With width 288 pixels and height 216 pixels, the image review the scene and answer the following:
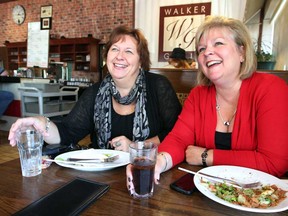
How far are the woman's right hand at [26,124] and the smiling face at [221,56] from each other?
0.82m

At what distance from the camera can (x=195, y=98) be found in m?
1.29

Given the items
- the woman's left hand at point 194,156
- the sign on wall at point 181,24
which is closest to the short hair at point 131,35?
the woman's left hand at point 194,156

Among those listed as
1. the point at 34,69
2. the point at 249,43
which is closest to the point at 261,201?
the point at 249,43

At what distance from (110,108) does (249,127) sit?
2.71 feet

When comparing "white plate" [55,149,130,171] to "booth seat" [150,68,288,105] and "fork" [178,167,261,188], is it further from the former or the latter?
"booth seat" [150,68,288,105]

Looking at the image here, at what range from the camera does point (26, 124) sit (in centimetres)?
109

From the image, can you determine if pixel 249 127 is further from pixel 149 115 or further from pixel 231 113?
pixel 149 115

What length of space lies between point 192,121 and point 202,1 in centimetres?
378

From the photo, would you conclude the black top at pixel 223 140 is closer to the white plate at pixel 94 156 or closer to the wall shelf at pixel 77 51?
the white plate at pixel 94 156

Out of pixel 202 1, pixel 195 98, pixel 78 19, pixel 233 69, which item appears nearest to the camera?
pixel 233 69

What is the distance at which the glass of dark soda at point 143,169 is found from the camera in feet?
2.35

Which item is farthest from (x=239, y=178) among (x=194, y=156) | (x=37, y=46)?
(x=37, y=46)

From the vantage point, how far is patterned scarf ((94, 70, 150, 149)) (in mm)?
1502

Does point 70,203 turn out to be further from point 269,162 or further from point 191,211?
point 269,162
